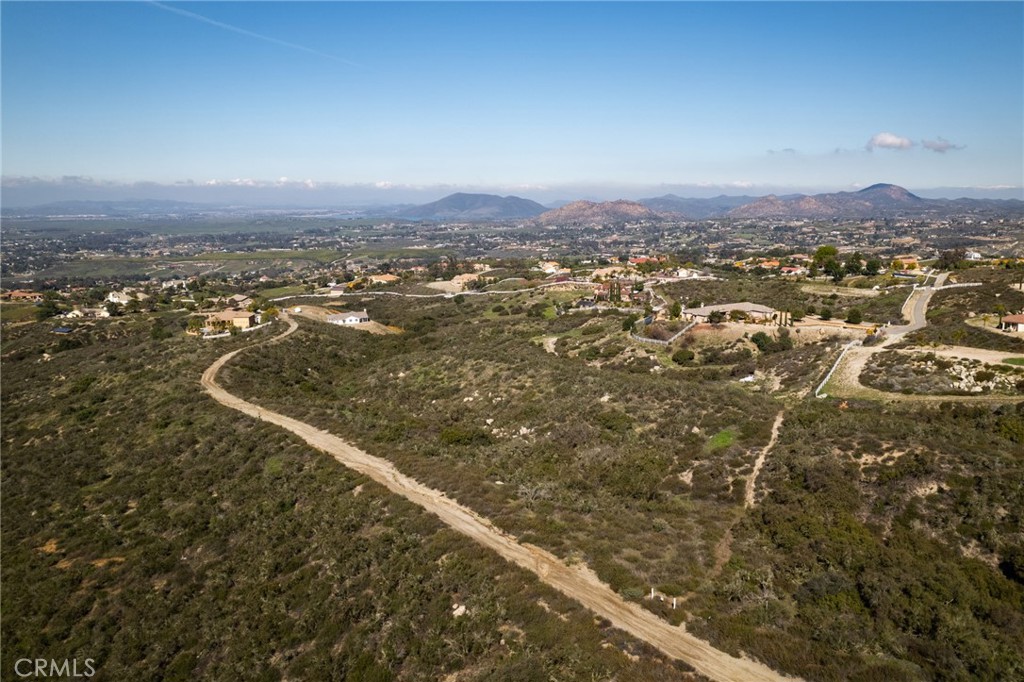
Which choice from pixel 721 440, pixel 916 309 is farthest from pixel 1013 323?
pixel 721 440

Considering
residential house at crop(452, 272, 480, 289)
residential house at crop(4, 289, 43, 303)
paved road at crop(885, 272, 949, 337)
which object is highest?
paved road at crop(885, 272, 949, 337)

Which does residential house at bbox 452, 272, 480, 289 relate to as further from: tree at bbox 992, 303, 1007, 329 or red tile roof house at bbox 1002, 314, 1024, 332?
red tile roof house at bbox 1002, 314, 1024, 332

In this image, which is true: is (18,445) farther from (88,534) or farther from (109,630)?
(109,630)

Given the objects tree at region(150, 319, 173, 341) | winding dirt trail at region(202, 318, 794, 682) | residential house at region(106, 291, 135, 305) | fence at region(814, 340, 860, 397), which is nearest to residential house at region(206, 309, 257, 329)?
tree at region(150, 319, 173, 341)

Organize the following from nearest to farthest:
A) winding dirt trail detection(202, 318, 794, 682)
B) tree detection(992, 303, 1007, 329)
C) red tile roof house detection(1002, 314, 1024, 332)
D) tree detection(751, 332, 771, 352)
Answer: winding dirt trail detection(202, 318, 794, 682) → red tile roof house detection(1002, 314, 1024, 332) → tree detection(992, 303, 1007, 329) → tree detection(751, 332, 771, 352)

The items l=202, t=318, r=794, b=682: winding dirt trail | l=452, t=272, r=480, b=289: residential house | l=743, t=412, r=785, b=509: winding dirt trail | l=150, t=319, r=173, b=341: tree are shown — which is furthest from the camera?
l=452, t=272, r=480, b=289: residential house

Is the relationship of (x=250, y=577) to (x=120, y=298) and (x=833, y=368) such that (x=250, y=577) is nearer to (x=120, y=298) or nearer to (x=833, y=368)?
(x=833, y=368)
